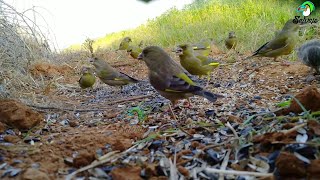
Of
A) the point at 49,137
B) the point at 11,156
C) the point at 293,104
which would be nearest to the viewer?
the point at 11,156

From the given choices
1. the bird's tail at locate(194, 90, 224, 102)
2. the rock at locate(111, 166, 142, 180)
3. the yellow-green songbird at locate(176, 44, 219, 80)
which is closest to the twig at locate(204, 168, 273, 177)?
the rock at locate(111, 166, 142, 180)

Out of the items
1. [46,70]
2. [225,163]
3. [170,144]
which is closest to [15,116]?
[170,144]

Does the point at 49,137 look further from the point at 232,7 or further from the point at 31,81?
the point at 232,7

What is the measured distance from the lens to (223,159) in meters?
1.99

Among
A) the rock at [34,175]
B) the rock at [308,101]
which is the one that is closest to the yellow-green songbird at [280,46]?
the rock at [308,101]

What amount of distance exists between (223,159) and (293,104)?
0.76 m

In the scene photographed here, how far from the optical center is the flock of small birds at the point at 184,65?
11.1 ft

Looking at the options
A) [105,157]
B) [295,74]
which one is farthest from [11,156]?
[295,74]

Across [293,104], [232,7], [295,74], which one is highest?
[232,7]

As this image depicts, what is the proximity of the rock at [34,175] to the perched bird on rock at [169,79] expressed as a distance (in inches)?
68.5

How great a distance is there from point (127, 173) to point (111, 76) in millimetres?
4115

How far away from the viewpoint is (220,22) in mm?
10797

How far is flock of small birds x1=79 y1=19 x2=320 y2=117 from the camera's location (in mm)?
3393

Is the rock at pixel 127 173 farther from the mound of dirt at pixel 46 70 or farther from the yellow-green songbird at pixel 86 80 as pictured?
the mound of dirt at pixel 46 70
